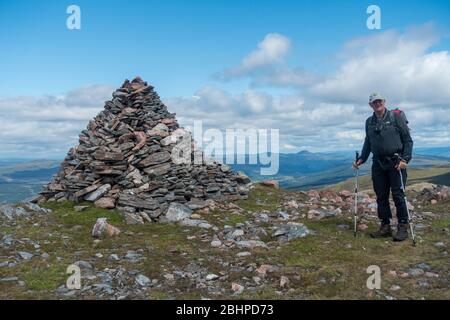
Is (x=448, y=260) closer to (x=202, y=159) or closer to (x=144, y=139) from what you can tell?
(x=202, y=159)

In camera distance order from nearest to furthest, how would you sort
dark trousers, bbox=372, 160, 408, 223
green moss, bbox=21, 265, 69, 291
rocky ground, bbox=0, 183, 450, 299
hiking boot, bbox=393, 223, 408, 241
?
rocky ground, bbox=0, 183, 450, 299
green moss, bbox=21, 265, 69, 291
hiking boot, bbox=393, 223, 408, 241
dark trousers, bbox=372, 160, 408, 223

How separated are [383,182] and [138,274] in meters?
9.46

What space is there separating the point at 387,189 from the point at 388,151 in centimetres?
161

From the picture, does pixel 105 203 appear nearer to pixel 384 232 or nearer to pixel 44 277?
pixel 44 277

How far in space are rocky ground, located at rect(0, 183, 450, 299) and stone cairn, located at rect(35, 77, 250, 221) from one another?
1.12 meters

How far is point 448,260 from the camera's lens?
11.4m

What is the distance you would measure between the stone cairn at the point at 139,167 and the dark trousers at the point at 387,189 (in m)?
8.73

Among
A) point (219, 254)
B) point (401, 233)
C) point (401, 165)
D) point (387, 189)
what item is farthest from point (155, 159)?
point (401, 233)

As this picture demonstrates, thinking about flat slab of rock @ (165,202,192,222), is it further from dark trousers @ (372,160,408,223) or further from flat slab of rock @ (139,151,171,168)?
dark trousers @ (372,160,408,223)

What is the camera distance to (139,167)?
2112 cm

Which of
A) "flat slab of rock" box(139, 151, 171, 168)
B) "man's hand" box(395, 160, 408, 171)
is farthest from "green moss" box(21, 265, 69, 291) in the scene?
"man's hand" box(395, 160, 408, 171)

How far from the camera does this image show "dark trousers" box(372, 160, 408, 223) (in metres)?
13.7

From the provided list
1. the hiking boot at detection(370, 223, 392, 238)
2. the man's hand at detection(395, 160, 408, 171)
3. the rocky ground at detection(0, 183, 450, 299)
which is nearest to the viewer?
the rocky ground at detection(0, 183, 450, 299)

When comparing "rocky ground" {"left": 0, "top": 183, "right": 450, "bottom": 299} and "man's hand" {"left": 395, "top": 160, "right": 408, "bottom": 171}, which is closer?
"rocky ground" {"left": 0, "top": 183, "right": 450, "bottom": 299}
